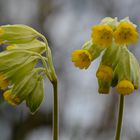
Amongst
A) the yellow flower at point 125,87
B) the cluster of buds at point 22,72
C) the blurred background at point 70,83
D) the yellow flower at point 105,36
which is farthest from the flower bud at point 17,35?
the blurred background at point 70,83

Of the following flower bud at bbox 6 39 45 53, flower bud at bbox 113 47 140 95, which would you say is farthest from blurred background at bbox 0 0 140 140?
flower bud at bbox 113 47 140 95

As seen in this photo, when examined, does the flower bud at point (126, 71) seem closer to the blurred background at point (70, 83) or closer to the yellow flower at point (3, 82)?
the yellow flower at point (3, 82)

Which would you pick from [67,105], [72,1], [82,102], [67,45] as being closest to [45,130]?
[82,102]

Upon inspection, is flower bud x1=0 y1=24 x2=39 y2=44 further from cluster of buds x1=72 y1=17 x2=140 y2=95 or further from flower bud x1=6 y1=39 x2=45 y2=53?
cluster of buds x1=72 y1=17 x2=140 y2=95

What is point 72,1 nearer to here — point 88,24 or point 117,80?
point 88,24

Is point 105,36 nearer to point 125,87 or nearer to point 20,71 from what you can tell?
point 125,87

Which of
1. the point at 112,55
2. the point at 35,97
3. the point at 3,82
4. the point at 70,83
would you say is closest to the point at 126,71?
the point at 112,55
